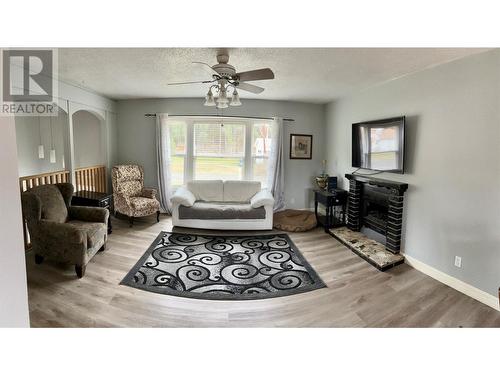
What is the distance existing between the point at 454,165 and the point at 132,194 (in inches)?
184

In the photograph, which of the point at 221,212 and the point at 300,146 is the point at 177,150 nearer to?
the point at 221,212

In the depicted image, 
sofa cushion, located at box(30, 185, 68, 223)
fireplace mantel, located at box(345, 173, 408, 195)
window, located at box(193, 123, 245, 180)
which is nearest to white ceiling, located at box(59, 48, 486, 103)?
window, located at box(193, 123, 245, 180)

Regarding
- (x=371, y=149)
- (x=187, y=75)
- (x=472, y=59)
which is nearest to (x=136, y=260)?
(x=187, y=75)

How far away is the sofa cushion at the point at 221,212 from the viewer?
3777mm

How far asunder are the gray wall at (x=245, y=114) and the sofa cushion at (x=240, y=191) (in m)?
0.88

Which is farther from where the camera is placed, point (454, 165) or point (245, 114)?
point (245, 114)

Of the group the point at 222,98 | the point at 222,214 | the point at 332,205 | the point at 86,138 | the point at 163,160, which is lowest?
the point at 222,214

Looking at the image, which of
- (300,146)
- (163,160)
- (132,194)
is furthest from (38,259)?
(300,146)

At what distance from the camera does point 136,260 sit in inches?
111

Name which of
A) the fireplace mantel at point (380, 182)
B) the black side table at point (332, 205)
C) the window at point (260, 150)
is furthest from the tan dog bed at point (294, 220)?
the fireplace mantel at point (380, 182)

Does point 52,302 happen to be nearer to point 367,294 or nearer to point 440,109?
point 367,294

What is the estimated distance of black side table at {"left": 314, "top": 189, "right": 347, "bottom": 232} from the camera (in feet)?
12.9

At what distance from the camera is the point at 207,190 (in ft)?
14.4

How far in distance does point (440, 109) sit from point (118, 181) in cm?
465
